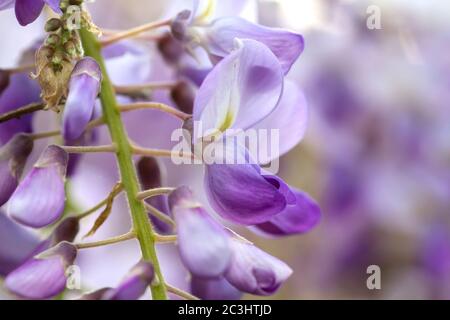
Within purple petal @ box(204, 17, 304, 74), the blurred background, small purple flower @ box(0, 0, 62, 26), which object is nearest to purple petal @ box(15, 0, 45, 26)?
small purple flower @ box(0, 0, 62, 26)

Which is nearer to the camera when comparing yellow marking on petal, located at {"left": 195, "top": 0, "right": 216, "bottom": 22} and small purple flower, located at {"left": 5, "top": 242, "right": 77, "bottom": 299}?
small purple flower, located at {"left": 5, "top": 242, "right": 77, "bottom": 299}

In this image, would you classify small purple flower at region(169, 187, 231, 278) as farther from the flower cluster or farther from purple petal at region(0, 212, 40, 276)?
purple petal at region(0, 212, 40, 276)

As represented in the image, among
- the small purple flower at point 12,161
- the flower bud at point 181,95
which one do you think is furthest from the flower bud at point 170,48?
the small purple flower at point 12,161

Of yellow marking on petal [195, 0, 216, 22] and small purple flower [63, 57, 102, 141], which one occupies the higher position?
yellow marking on petal [195, 0, 216, 22]

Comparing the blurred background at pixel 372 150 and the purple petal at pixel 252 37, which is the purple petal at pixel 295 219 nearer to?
the purple petal at pixel 252 37

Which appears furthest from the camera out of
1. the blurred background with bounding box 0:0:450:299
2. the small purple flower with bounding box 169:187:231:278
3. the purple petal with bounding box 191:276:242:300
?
the blurred background with bounding box 0:0:450:299

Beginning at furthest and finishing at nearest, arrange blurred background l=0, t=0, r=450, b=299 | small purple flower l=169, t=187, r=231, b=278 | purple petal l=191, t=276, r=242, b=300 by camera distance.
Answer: blurred background l=0, t=0, r=450, b=299 < purple petal l=191, t=276, r=242, b=300 < small purple flower l=169, t=187, r=231, b=278

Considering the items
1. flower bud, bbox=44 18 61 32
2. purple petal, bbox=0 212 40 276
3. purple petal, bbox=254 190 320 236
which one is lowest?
purple petal, bbox=0 212 40 276

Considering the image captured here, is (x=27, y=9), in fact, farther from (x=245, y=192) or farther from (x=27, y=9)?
(x=245, y=192)
